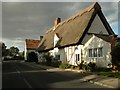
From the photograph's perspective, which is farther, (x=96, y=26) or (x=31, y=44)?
(x=31, y=44)

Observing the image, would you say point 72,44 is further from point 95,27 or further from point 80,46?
point 95,27

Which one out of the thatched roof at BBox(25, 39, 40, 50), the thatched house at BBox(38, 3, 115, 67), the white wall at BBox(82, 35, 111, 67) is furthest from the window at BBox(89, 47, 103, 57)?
the thatched roof at BBox(25, 39, 40, 50)

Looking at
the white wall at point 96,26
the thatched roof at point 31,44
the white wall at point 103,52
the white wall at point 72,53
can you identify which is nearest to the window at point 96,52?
the white wall at point 103,52

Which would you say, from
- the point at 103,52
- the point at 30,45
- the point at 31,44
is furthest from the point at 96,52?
the point at 31,44

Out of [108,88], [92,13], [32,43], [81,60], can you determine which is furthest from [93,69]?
[32,43]

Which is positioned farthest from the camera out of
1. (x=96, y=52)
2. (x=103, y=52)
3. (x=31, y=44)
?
(x=31, y=44)

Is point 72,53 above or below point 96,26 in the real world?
below

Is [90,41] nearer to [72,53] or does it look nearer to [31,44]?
[72,53]

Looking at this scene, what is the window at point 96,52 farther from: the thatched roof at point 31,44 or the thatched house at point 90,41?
the thatched roof at point 31,44

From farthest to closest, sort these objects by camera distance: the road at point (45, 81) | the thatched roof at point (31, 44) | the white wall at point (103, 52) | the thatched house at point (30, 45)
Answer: the thatched roof at point (31, 44), the thatched house at point (30, 45), the white wall at point (103, 52), the road at point (45, 81)

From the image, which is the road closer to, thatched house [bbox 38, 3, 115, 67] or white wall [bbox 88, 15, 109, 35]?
thatched house [bbox 38, 3, 115, 67]

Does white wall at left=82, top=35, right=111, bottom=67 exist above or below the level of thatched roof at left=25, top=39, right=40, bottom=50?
below

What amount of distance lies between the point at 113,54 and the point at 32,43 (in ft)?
266

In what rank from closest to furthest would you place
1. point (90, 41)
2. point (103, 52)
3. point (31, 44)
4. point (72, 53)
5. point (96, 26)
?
1. point (103, 52)
2. point (90, 41)
3. point (96, 26)
4. point (72, 53)
5. point (31, 44)
